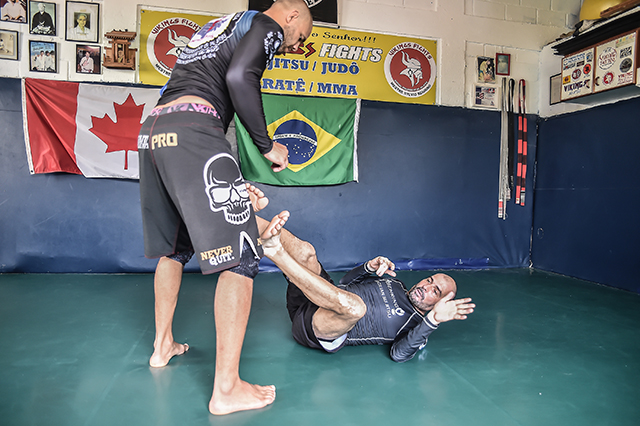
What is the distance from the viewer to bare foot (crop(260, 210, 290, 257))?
1.35m

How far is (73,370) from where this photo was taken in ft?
5.56

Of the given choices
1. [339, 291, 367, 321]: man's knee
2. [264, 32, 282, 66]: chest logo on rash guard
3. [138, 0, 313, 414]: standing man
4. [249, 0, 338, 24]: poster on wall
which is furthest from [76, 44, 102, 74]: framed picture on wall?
[339, 291, 367, 321]: man's knee

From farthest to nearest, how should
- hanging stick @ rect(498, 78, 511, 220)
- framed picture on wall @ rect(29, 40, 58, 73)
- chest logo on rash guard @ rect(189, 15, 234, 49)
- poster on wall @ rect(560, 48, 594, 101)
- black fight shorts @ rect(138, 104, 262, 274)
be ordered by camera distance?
hanging stick @ rect(498, 78, 511, 220) → poster on wall @ rect(560, 48, 594, 101) → framed picture on wall @ rect(29, 40, 58, 73) → chest logo on rash guard @ rect(189, 15, 234, 49) → black fight shorts @ rect(138, 104, 262, 274)

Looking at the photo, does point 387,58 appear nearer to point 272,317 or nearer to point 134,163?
point 134,163

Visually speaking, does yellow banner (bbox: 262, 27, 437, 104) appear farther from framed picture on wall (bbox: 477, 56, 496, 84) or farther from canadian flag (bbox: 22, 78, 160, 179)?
canadian flag (bbox: 22, 78, 160, 179)

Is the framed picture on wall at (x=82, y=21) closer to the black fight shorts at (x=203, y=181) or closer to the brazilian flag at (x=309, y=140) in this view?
the brazilian flag at (x=309, y=140)

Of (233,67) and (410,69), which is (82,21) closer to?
(410,69)

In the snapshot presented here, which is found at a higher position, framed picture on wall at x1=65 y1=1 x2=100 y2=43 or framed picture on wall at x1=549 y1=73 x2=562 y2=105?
framed picture on wall at x1=65 y1=1 x2=100 y2=43

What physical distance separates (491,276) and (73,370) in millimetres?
3711

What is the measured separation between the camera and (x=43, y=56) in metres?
3.71

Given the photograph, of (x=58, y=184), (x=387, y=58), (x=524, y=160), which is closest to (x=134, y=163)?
(x=58, y=184)

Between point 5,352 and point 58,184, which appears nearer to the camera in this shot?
point 5,352

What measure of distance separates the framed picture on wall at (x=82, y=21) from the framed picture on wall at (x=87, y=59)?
0.24 feet

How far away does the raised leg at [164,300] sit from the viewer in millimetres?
1684
